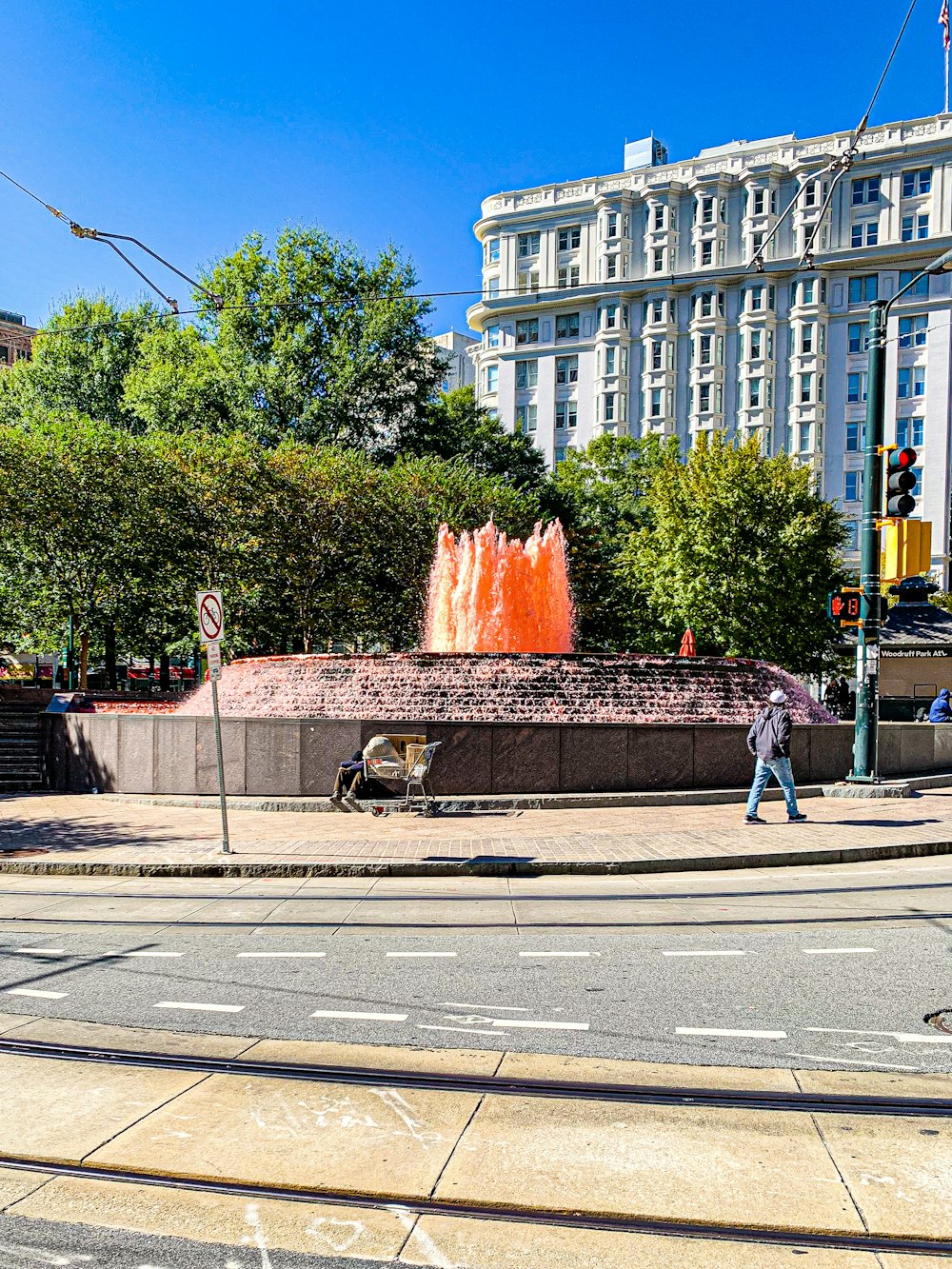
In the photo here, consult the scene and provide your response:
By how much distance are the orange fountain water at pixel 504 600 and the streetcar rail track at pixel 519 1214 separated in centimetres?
2043

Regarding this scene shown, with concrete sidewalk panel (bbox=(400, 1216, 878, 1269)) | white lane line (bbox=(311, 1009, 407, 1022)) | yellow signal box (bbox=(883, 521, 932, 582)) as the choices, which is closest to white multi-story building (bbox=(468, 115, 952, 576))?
yellow signal box (bbox=(883, 521, 932, 582))

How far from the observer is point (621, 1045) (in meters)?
5.72

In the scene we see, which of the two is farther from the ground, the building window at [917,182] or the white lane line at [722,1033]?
the building window at [917,182]

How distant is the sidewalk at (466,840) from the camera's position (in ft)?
38.8

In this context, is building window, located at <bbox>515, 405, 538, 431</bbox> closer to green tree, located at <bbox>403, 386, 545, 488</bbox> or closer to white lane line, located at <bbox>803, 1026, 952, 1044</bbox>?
green tree, located at <bbox>403, 386, 545, 488</bbox>

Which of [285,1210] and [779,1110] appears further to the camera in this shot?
[779,1110]

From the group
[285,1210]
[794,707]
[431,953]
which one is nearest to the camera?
[285,1210]

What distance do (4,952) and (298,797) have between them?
29.2ft

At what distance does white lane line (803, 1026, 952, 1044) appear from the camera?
5738 millimetres

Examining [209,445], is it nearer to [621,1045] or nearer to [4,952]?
[4,952]

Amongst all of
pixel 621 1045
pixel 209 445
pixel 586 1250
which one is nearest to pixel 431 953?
pixel 621 1045

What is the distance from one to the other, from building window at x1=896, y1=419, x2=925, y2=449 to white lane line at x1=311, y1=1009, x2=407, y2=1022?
75.3 meters

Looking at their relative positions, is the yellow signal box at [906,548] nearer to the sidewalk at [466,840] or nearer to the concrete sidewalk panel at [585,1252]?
the sidewalk at [466,840]

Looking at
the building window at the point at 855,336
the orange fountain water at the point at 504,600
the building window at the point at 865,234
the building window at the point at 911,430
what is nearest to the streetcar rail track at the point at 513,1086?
the orange fountain water at the point at 504,600
